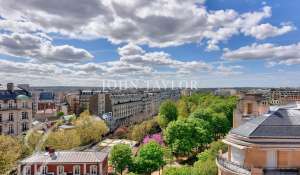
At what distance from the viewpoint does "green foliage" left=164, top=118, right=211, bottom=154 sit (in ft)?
212

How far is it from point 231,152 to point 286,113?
5.10 meters

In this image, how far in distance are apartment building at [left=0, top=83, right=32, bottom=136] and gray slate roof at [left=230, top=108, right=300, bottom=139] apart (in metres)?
54.1

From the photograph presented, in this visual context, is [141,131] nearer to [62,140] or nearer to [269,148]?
[62,140]

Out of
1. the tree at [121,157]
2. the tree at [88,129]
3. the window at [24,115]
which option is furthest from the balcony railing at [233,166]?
the window at [24,115]

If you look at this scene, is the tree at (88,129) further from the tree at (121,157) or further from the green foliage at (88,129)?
the tree at (121,157)

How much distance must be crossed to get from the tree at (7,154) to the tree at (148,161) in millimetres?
17569

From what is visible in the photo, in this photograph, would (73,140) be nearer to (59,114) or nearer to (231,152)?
(231,152)

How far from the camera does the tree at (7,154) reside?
4528 centimetres

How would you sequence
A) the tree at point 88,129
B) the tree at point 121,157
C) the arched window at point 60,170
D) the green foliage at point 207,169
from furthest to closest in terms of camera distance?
the tree at point 88,129
the tree at point 121,157
the arched window at point 60,170
the green foliage at point 207,169

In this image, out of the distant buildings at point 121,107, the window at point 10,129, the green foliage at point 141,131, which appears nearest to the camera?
the window at point 10,129

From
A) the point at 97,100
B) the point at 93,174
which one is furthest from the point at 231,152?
the point at 97,100

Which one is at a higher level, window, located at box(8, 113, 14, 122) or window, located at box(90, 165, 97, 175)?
window, located at box(8, 113, 14, 122)

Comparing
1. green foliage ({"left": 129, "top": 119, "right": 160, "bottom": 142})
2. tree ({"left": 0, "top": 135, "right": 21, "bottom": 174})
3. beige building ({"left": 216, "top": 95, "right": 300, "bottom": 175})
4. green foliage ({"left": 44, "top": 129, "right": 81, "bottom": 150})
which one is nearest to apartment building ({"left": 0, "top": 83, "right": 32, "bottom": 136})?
green foliage ({"left": 44, "top": 129, "right": 81, "bottom": 150})

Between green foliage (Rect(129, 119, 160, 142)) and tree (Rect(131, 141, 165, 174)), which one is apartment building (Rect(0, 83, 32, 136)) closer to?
green foliage (Rect(129, 119, 160, 142))
